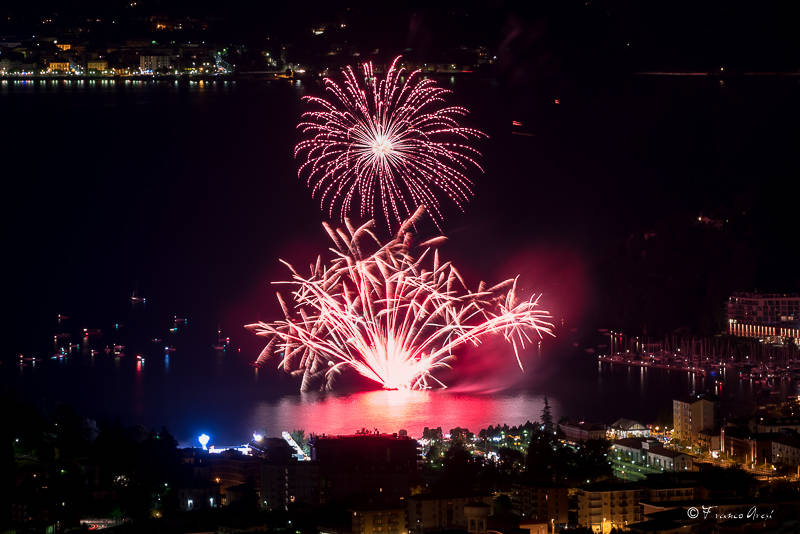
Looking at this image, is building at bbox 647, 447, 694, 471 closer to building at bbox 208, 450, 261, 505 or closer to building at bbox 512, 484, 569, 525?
building at bbox 512, 484, 569, 525

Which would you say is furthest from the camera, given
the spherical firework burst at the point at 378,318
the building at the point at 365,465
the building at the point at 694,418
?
the spherical firework burst at the point at 378,318

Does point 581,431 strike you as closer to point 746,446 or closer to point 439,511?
point 746,446

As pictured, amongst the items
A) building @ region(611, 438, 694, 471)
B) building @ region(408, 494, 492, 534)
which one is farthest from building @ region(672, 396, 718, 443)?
building @ region(408, 494, 492, 534)

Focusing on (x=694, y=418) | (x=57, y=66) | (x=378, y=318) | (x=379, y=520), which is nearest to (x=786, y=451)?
(x=694, y=418)

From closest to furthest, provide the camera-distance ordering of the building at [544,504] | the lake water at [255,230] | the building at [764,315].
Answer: the building at [544,504], the lake water at [255,230], the building at [764,315]

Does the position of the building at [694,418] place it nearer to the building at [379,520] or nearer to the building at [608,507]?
the building at [608,507]

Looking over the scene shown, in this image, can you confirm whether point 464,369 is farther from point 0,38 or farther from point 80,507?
point 0,38

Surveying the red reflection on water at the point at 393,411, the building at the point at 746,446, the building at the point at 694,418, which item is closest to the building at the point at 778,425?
the building at the point at 746,446

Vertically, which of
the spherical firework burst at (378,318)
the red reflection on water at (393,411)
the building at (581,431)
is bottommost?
the building at (581,431)
